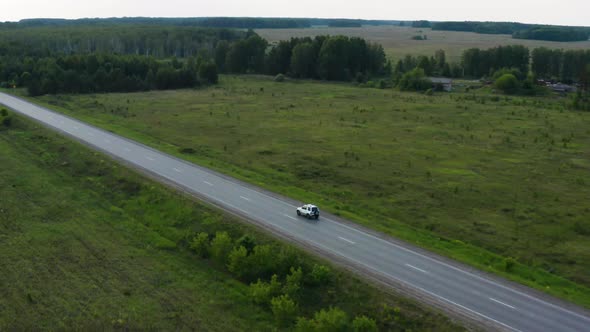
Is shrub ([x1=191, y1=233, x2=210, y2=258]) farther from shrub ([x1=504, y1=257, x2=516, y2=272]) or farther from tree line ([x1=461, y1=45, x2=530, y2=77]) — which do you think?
tree line ([x1=461, y1=45, x2=530, y2=77])

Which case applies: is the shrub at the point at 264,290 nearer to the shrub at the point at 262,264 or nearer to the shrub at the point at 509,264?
the shrub at the point at 262,264

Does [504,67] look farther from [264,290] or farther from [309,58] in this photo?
[264,290]

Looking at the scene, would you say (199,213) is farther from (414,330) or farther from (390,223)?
(414,330)

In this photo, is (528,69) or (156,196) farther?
(528,69)

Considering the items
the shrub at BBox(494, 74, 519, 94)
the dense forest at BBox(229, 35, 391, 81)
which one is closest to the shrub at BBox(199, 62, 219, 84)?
the dense forest at BBox(229, 35, 391, 81)

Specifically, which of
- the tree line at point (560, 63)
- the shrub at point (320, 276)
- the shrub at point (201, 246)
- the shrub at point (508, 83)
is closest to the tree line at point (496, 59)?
the tree line at point (560, 63)

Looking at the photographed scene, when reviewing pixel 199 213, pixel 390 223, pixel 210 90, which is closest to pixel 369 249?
pixel 390 223

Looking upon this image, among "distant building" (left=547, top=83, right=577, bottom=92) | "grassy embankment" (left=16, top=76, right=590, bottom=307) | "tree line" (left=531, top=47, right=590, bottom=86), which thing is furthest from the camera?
"tree line" (left=531, top=47, right=590, bottom=86)
